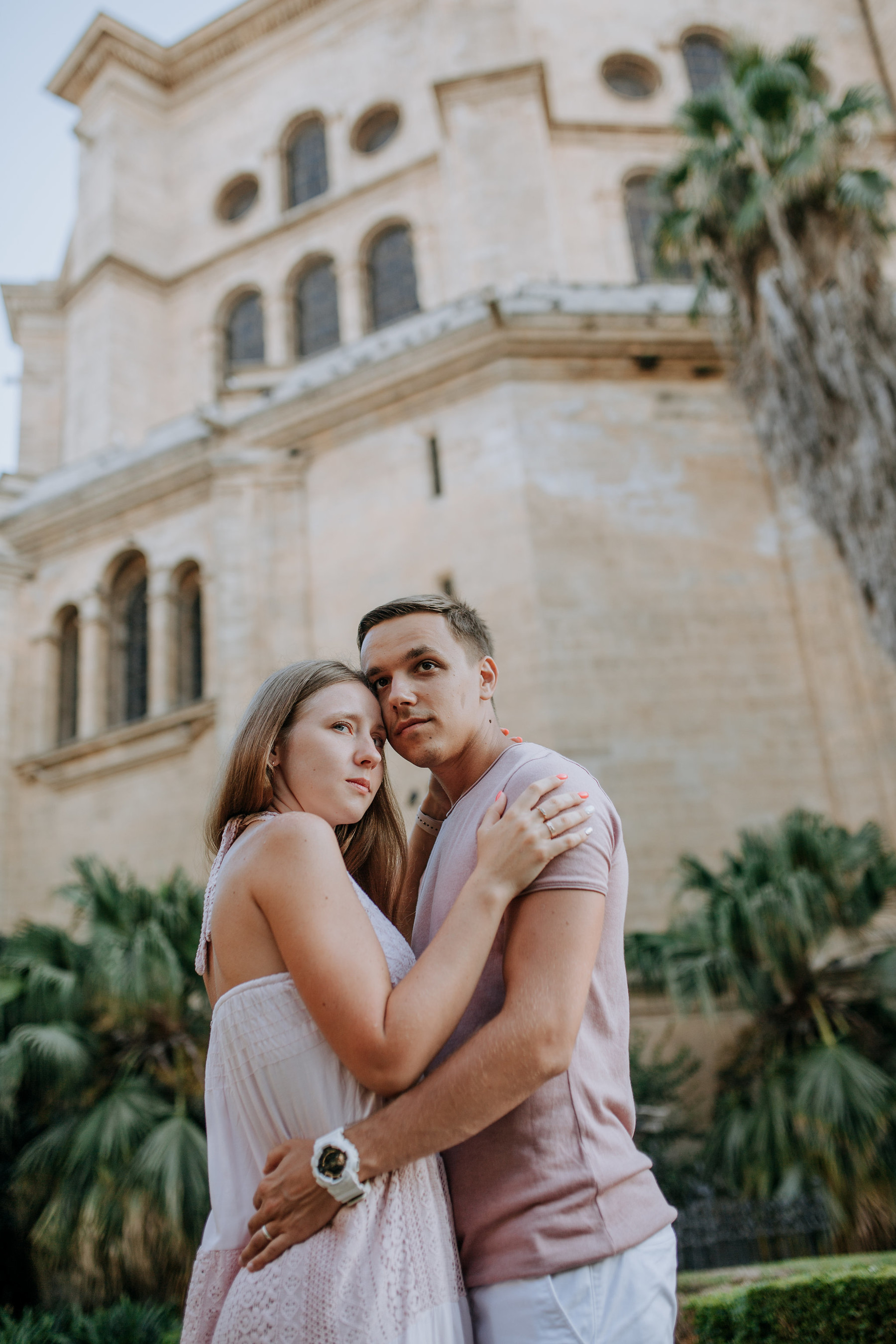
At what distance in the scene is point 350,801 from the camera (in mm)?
2033

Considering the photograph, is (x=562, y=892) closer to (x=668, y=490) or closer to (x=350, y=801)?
(x=350, y=801)

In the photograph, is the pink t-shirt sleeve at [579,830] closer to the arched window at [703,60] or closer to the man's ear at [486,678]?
the man's ear at [486,678]

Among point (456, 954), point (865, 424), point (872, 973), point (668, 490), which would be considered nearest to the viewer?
point (456, 954)

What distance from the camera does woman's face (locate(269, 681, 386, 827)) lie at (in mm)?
2033

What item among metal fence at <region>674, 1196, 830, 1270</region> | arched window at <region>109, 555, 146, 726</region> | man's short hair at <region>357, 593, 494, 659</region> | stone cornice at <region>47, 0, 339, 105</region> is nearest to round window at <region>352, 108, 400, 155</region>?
stone cornice at <region>47, 0, 339, 105</region>

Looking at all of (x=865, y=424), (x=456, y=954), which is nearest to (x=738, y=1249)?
(x=865, y=424)

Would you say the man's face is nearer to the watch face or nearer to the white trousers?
the watch face

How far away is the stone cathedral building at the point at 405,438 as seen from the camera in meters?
11.6

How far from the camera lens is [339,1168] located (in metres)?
1.64

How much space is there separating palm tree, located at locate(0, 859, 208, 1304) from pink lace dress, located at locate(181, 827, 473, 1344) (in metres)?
6.40

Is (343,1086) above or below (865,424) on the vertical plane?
below

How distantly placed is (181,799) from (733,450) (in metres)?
8.29

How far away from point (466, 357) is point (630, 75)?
10597 millimetres

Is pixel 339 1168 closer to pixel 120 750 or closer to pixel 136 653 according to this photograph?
pixel 120 750
